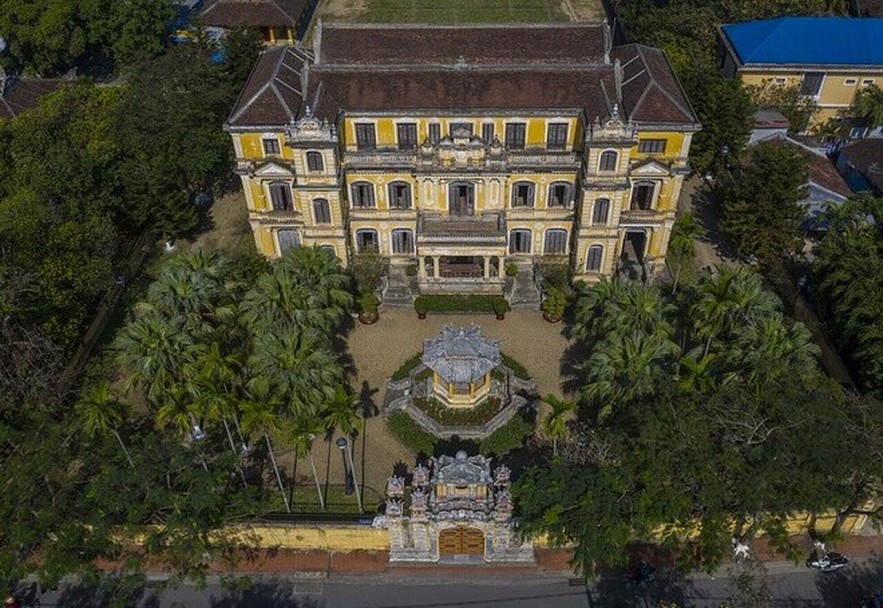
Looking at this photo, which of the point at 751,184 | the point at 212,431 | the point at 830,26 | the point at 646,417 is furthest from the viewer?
the point at 830,26

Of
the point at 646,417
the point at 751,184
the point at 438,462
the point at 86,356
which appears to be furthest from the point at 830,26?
the point at 86,356

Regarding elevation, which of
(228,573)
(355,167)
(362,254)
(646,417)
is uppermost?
(355,167)

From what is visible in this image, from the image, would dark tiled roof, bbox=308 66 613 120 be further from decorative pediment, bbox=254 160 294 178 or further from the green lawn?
the green lawn

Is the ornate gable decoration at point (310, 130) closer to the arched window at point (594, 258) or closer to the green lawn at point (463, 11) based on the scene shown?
the arched window at point (594, 258)

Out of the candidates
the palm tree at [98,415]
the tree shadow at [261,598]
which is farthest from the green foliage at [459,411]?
the palm tree at [98,415]

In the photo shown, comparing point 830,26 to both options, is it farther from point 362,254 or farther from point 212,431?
point 212,431

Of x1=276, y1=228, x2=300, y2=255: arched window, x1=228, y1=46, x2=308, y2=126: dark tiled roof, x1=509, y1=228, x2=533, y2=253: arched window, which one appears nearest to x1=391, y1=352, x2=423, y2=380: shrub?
x1=509, y1=228, x2=533, y2=253: arched window
